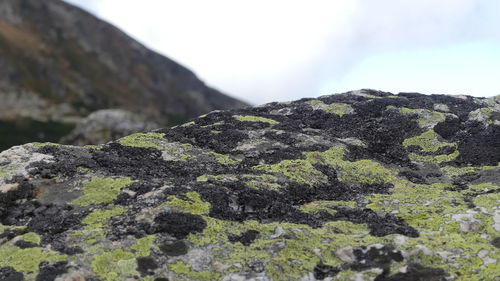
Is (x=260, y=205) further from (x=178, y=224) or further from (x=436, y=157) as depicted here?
(x=436, y=157)

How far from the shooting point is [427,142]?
54.9ft

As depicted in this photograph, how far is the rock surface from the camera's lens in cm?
935

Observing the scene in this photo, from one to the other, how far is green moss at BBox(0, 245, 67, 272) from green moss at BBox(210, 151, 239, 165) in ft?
20.7

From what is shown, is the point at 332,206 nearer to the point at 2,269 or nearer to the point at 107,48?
the point at 2,269

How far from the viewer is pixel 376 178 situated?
14.1m

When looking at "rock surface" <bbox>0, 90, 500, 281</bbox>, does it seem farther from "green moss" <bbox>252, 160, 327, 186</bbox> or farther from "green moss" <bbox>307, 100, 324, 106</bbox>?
"green moss" <bbox>307, 100, 324, 106</bbox>

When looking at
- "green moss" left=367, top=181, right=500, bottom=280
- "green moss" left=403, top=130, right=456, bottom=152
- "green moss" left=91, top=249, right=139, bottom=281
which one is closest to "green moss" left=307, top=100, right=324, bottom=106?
"green moss" left=403, top=130, right=456, bottom=152

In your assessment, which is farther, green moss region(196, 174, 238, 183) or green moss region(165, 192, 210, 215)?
green moss region(196, 174, 238, 183)

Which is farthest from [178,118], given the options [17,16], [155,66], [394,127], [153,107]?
[394,127]

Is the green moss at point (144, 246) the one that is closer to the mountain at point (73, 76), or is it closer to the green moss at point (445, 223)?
the green moss at point (445, 223)

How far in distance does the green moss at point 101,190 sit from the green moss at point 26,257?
1923 millimetres

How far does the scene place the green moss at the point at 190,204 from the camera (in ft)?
35.9

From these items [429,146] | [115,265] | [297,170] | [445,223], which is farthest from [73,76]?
[445,223]

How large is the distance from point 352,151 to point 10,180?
1062 centimetres
